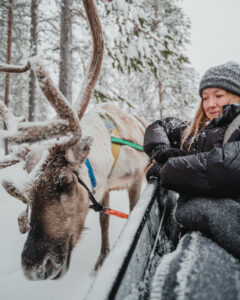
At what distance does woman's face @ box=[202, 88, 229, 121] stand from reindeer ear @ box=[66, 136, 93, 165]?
1136 mm

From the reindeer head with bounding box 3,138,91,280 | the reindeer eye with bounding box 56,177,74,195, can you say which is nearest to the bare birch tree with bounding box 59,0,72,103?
the reindeer head with bounding box 3,138,91,280

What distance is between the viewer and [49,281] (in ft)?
7.48

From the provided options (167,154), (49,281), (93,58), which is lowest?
(49,281)

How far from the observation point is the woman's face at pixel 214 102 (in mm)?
1750

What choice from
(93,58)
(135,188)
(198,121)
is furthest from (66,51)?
(198,121)

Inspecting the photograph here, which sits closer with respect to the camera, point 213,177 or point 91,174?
point 213,177

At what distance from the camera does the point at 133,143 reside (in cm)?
277

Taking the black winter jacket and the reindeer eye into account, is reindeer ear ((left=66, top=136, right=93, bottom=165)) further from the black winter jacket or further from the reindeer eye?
the black winter jacket

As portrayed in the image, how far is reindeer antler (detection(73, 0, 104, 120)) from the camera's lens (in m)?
1.92

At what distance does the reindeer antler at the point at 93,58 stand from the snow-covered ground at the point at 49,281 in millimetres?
1138

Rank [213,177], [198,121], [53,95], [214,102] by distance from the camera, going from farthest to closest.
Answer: [198,121] → [214,102] → [53,95] → [213,177]

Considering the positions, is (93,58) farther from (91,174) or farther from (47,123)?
(91,174)

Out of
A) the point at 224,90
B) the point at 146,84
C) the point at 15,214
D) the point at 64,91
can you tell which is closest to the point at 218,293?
the point at 224,90

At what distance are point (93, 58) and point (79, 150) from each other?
42.0 inches
